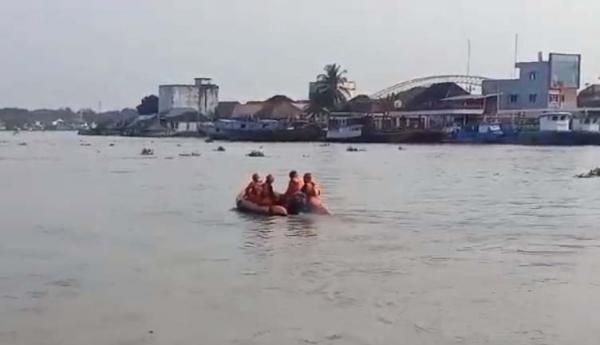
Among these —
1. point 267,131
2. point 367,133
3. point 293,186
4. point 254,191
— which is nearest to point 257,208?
point 254,191

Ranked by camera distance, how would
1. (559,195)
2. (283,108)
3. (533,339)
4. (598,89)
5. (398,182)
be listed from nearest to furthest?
1. (533,339)
2. (559,195)
3. (398,182)
4. (598,89)
5. (283,108)

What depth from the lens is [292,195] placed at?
28.4 meters

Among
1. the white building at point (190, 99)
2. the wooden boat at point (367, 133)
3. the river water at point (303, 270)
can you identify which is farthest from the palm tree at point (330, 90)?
the river water at point (303, 270)

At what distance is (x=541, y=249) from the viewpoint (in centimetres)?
2292

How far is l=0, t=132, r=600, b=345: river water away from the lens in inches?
558

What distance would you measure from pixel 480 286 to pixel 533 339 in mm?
4032

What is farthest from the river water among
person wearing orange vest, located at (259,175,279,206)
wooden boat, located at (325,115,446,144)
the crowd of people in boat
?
wooden boat, located at (325,115,446,144)

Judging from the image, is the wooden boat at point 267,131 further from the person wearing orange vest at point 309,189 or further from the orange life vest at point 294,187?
the orange life vest at point 294,187

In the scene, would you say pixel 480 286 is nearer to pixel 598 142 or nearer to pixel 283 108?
pixel 598 142

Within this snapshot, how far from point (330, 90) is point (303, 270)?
117 metres

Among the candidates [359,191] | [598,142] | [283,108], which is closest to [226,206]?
[359,191]

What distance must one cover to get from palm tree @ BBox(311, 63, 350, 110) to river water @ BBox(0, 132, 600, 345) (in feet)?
310

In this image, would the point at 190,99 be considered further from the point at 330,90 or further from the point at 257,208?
the point at 257,208

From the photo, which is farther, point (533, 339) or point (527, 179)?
point (527, 179)
